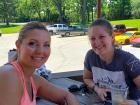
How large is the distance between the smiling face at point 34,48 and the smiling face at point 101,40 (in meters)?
0.85

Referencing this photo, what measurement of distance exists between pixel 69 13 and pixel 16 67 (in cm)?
4970

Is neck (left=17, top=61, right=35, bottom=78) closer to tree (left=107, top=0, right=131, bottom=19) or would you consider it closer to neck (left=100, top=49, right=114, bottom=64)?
neck (left=100, top=49, right=114, bottom=64)

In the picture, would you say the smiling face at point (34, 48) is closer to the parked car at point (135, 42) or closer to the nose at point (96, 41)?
the nose at point (96, 41)

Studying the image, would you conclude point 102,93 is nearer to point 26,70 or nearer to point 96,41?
point 96,41

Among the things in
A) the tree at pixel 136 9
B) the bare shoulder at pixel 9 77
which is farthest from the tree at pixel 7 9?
the bare shoulder at pixel 9 77

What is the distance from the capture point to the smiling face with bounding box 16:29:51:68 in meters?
1.83

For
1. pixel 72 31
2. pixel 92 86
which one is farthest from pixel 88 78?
pixel 72 31

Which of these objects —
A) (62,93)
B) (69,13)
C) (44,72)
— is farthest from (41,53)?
(69,13)

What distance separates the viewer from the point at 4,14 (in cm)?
5281

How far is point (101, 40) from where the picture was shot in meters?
2.68

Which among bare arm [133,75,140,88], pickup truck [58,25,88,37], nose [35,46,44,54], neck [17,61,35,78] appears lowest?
pickup truck [58,25,88,37]

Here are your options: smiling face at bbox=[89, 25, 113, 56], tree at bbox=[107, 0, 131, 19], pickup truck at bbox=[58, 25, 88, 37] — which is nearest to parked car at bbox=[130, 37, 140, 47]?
pickup truck at bbox=[58, 25, 88, 37]

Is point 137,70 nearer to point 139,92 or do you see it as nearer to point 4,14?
point 139,92

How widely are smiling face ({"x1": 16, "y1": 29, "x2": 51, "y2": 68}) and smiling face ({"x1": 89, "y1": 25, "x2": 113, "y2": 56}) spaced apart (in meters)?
0.85
